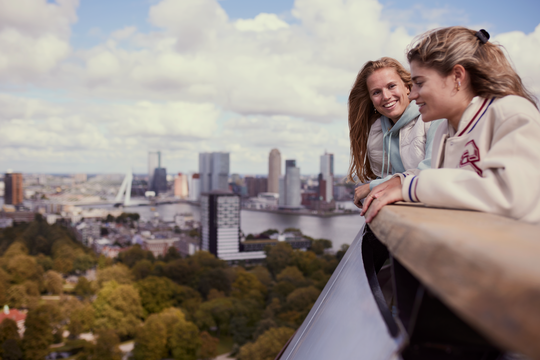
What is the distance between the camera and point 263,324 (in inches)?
697

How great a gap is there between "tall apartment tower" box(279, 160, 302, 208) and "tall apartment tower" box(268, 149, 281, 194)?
18.1 ft

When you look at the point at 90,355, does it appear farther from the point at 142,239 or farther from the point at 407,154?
the point at 142,239

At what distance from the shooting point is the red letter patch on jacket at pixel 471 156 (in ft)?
2.63

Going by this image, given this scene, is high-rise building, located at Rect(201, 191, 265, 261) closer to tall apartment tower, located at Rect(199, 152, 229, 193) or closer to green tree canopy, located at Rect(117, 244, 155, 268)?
→ green tree canopy, located at Rect(117, 244, 155, 268)

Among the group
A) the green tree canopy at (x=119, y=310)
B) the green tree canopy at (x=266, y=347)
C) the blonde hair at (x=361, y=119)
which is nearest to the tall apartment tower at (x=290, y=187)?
the green tree canopy at (x=119, y=310)

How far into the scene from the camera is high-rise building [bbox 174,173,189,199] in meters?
66.6

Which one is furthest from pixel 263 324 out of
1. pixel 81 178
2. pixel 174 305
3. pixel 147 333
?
pixel 81 178

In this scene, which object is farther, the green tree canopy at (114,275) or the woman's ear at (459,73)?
the green tree canopy at (114,275)

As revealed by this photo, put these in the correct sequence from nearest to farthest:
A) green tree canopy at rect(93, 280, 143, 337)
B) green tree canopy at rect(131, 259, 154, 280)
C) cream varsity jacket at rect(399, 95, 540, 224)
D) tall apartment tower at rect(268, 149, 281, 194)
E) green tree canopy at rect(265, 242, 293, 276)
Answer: cream varsity jacket at rect(399, 95, 540, 224) < green tree canopy at rect(93, 280, 143, 337) < green tree canopy at rect(131, 259, 154, 280) < green tree canopy at rect(265, 242, 293, 276) < tall apartment tower at rect(268, 149, 281, 194)

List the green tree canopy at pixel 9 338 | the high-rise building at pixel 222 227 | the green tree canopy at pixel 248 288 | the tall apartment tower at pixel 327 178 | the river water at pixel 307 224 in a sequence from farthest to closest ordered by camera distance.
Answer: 1. the tall apartment tower at pixel 327 178
2. the river water at pixel 307 224
3. the high-rise building at pixel 222 227
4. the green tree canopy at pixel 248 288
5. the green tree canopy at pixel 9 338

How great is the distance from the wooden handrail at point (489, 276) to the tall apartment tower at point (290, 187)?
48707 millimetres

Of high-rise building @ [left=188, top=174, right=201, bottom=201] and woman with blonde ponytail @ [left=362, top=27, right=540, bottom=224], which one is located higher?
woman with blonde ponytail @ [left=362, top=27, right=540, bottom=224]

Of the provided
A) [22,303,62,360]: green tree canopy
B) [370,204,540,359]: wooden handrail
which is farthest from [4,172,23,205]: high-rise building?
[370,204,540,359]: wooden handrail

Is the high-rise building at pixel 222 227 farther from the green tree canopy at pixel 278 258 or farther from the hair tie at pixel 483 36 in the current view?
the hair tie at pixel 483 36
